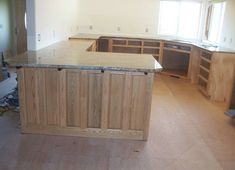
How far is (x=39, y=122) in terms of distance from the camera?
9.41ft

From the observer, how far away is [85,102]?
2789 millimetres

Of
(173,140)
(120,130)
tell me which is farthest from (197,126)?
(120,130)

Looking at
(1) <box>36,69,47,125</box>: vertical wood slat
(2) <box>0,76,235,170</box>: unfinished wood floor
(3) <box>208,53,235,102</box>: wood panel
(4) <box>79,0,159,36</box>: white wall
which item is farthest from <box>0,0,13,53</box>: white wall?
(3) <box>208,53,235,102</box>: wood panel

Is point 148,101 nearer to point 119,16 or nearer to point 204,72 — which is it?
point 204,72

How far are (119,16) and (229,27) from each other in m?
2.97

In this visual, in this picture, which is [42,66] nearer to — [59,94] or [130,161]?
[59,94]

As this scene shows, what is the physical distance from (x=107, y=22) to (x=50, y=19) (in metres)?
3.01

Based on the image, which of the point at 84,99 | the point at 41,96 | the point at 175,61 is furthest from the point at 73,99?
the point at 175,61

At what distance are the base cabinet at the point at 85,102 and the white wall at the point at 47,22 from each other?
900mm

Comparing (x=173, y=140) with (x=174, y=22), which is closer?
(x=173, y=140)

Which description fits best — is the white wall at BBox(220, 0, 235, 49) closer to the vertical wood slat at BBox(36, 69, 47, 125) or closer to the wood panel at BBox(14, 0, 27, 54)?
the vertical wood slat at BBox(36, 69, 47, 125)

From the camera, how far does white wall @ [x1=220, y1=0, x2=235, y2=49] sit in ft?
15.7

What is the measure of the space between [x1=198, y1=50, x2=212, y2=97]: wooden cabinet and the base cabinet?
7.76 feet

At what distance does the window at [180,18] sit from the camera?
6676 millimetres
